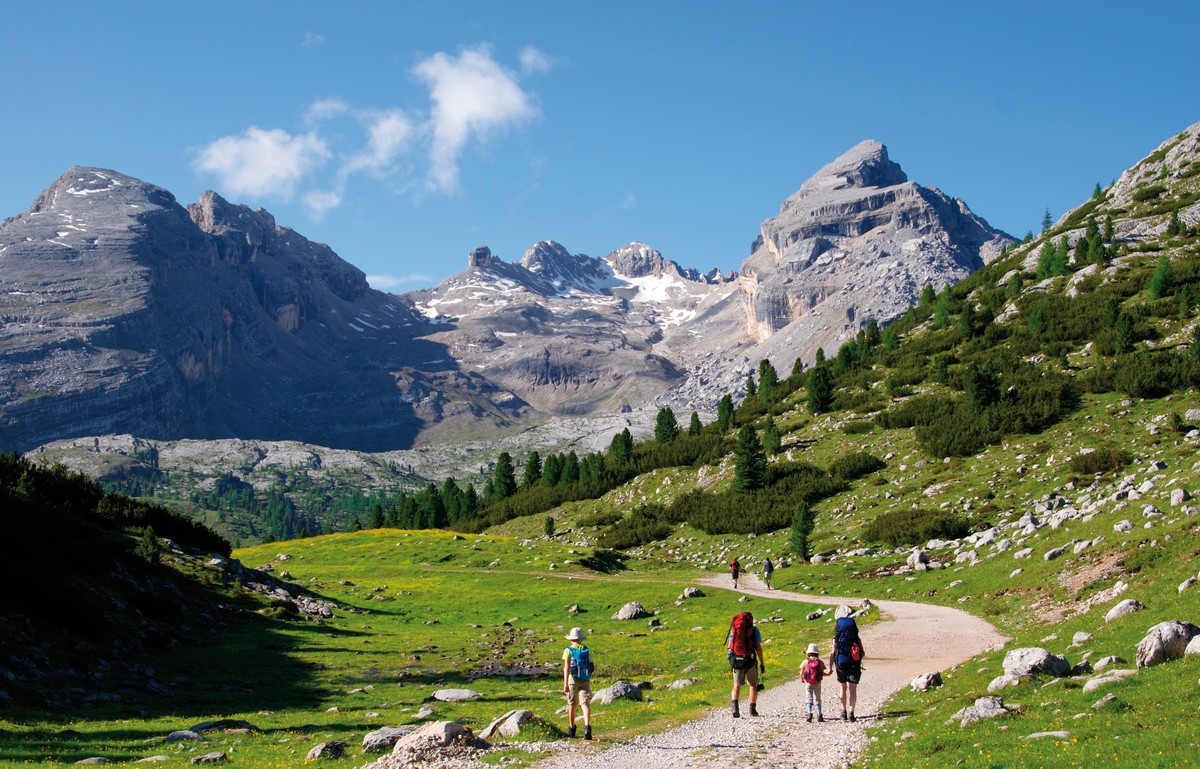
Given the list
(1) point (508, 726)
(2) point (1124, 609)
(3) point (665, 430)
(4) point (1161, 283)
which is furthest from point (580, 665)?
(3) point (665, 430)

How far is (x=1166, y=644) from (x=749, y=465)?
65.9 meters

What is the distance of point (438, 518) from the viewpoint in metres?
139

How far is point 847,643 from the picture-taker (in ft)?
66.5

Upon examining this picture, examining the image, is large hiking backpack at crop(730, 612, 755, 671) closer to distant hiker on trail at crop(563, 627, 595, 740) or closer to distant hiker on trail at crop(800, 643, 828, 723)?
distant hiker on trail at crop(800, 643, 828, 723)

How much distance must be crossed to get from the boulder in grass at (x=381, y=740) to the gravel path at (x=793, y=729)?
4.30m

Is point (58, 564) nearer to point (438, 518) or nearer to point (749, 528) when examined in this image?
point (749, 528)

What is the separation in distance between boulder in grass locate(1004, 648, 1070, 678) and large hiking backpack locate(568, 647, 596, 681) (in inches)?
414

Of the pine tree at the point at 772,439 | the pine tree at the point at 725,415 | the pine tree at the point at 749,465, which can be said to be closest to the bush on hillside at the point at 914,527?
the pine tree at the point at 749,465

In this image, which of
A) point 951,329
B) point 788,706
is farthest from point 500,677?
point 951,329

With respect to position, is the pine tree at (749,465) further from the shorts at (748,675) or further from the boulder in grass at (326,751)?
the boulder in grass at (326,751)

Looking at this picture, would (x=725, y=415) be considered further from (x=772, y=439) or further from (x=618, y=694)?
(x=618, y=694)

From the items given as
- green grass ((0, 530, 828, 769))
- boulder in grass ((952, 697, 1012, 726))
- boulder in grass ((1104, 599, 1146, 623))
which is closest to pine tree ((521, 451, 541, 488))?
green grass ((0, 530, 828, 769))

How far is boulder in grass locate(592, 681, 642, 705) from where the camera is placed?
24203 mm

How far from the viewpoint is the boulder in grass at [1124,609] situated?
2242 centimetres
